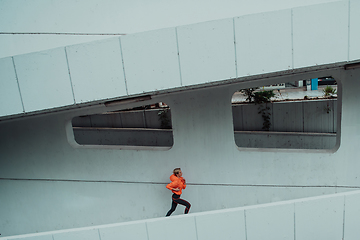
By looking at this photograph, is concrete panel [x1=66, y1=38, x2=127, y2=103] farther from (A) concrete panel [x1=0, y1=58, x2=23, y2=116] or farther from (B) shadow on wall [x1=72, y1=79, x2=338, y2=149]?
(B) shadow on wall [x1=72, y1=79, x2=338, y2=149]

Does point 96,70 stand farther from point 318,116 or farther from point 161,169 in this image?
point 318,116

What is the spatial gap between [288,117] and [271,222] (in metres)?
6.04

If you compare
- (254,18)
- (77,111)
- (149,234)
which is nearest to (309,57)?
(254,18)

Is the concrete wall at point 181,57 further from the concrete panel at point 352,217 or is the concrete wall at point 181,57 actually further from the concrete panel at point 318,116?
the concrete panel at point 318,116

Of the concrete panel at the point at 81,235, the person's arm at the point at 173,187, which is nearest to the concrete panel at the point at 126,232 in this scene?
the concrete panel at the point at 81,235

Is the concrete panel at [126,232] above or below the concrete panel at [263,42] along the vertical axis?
below

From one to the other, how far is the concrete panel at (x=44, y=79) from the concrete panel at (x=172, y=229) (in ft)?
9.09

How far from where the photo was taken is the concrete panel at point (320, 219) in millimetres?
4773

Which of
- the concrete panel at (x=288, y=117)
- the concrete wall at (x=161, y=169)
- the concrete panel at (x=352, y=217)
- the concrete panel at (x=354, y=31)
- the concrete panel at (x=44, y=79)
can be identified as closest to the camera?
the concrete panel at (x=354, y=31)

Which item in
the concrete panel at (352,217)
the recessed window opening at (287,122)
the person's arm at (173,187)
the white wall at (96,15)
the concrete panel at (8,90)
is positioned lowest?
the concrete panel at (352,217)

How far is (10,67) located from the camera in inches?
171

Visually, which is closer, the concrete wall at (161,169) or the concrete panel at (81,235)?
the concrete panel at (81,235)

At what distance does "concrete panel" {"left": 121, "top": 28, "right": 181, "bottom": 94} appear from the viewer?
13.7 ft

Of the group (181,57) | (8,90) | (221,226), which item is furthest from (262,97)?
(8,90)
